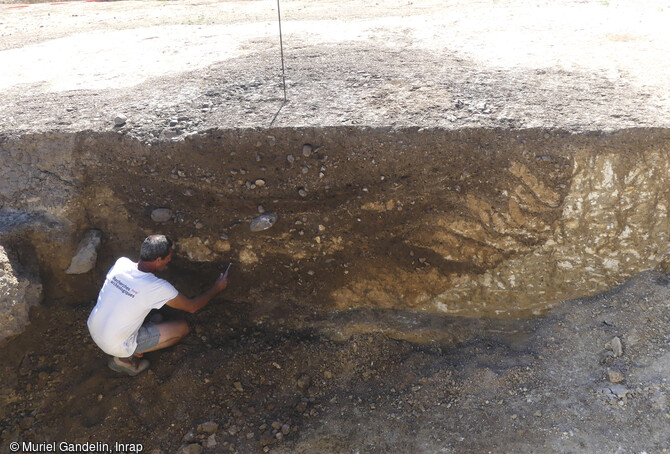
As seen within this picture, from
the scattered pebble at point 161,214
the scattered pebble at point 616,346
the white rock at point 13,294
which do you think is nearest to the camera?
the scattered pebble at point 616,346

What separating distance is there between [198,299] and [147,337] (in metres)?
0.42

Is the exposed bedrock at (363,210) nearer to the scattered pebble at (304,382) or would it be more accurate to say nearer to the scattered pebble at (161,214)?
the scattered pebble at (161,214)

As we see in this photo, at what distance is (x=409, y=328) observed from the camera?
3.55m

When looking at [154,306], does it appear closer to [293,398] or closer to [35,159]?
[293,398]

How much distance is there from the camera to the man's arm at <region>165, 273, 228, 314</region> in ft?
11.0

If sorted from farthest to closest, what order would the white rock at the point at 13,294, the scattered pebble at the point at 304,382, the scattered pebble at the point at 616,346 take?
the scattered pebble at the point at 304,382 < the white rock at the point at 13,294 < the scattered pebble at the point at 616,346

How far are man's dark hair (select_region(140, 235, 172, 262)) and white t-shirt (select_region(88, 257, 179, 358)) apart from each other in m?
0.11

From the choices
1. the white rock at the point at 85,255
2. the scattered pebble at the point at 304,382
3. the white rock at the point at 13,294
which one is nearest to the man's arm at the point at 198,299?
the white rock at the point at 85,255

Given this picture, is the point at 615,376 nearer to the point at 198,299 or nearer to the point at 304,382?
the point at 304,382

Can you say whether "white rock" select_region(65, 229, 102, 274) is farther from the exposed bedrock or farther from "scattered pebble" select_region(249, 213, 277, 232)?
"scattered pebble" select_region(249, 213, 277, 232)

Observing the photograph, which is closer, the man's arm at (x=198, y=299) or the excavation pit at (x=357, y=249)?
the excavation pit at (x=357, y=249)

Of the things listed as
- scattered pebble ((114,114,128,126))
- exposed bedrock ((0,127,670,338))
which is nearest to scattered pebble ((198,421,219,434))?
exposed bedrock ((0,127,670,338))

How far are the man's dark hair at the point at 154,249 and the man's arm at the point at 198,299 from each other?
288 mm

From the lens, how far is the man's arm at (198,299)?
11.0 feet
